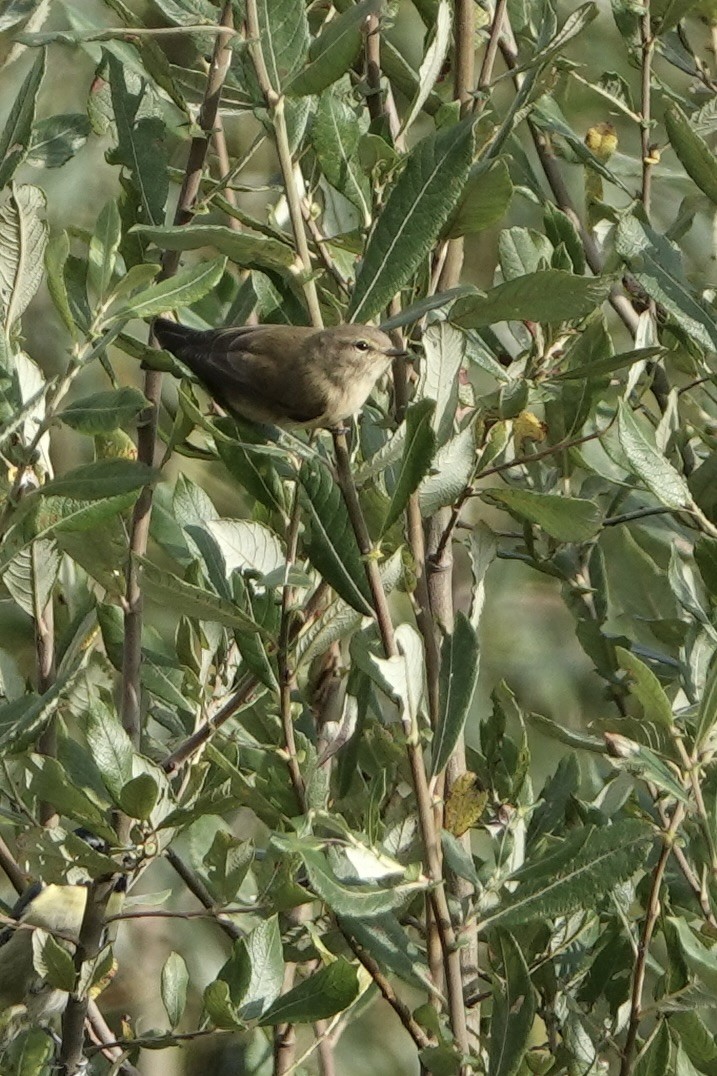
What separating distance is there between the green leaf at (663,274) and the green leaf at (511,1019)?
643 mm

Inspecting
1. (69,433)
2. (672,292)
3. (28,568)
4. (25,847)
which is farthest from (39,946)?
(69,433)

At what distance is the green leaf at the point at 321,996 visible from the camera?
1278 mm

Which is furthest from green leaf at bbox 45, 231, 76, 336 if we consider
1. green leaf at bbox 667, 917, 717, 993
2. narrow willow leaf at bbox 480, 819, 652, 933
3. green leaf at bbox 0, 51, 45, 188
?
green leaf at bbox 667, 917, 717, 993

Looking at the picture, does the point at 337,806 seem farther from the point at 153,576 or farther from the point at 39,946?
the point at 153,576

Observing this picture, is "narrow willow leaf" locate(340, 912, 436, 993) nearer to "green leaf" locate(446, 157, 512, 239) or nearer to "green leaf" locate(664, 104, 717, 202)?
"green leaf" locate(446, 157, 512, 239)

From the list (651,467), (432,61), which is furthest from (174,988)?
(432,61)

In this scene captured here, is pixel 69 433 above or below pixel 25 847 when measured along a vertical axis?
below

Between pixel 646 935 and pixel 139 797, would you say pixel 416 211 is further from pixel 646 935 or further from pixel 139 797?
pixel 646 935

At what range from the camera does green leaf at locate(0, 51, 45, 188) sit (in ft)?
4.61

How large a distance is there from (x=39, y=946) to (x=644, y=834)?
1.88 ft

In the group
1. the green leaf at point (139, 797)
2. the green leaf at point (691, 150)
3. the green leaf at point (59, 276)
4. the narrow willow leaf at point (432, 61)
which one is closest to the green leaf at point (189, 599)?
the green leaf at point (139, 797)

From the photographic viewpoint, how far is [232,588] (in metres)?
1.38

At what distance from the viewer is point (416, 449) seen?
116 centimetres

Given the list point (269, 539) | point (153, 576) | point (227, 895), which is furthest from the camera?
point (227, 895)
